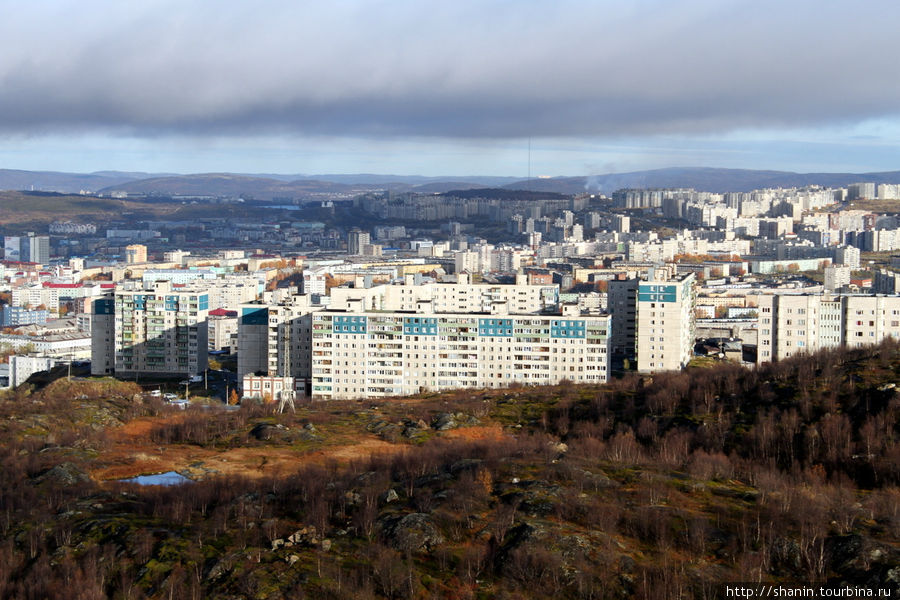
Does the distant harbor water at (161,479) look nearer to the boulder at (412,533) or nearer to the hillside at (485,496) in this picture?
the hillside at (485,496)

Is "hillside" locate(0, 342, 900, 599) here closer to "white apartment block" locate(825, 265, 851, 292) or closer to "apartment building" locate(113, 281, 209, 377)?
"apartment building" locate(113, 281, 209, 377)

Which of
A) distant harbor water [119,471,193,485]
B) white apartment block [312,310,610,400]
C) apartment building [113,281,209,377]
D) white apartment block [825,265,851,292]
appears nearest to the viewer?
distant harbor water [119,471,193,485]

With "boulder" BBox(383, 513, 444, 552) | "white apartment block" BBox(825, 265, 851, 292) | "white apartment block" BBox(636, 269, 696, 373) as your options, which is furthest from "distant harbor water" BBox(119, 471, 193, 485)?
"white apartment block" BBox(825, 265, 851, 292)

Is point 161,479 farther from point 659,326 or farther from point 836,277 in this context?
point 836,277

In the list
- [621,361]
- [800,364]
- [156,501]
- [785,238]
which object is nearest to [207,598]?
[156,501]

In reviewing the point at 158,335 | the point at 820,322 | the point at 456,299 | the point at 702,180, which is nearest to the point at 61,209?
the point at 456,299

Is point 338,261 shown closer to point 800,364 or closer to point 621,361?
point 621,361

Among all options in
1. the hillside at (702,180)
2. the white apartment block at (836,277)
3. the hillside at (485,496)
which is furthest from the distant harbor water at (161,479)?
Answer: the hillside at (702,180)
